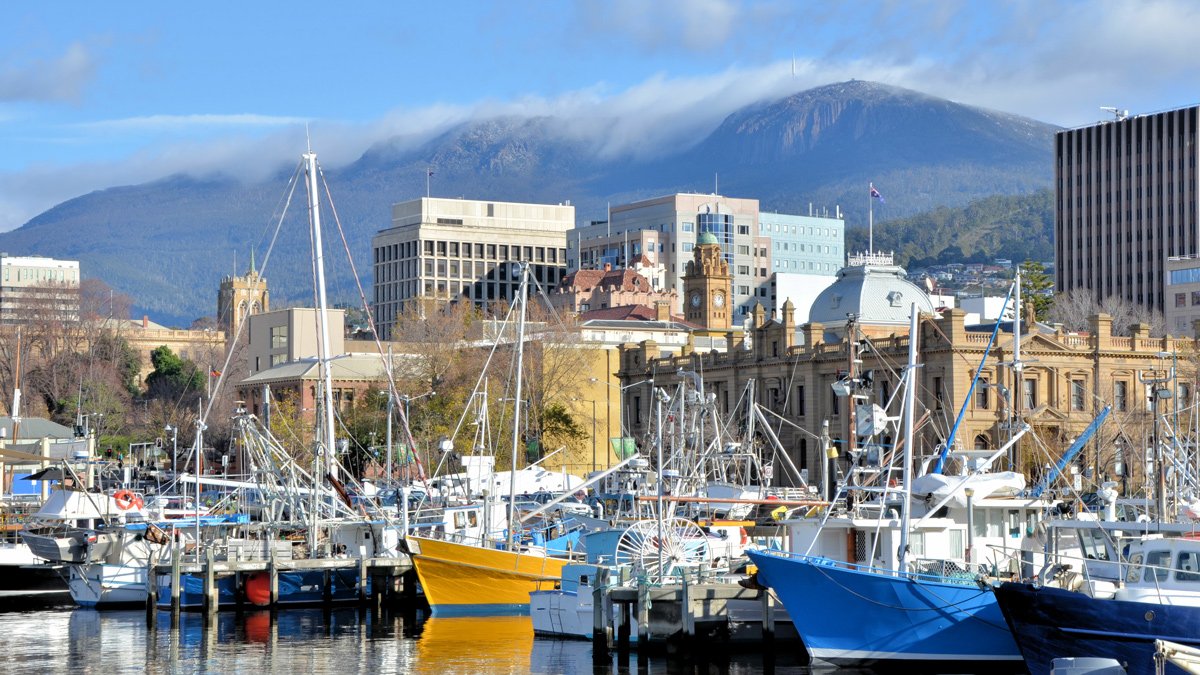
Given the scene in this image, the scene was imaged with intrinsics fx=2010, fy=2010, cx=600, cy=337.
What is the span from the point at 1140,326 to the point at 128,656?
76.0 meters

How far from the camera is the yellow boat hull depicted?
68.8 meters

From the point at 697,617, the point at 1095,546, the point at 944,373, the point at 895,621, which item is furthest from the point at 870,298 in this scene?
the point at 1095,546

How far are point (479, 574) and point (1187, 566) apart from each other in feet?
93.1

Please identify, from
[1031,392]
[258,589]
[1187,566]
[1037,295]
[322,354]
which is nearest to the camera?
[1187,566]

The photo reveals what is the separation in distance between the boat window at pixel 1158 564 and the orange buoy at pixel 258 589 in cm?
3640

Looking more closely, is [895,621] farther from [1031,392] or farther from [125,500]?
[1031,392]

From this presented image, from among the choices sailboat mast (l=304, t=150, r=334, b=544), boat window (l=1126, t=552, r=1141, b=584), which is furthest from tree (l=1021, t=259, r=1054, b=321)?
boat window (l=1126, t=552, r=1141, b=584)

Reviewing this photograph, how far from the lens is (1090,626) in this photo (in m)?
46.6

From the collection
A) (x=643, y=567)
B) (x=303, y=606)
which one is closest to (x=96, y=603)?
(x=303, y=606)

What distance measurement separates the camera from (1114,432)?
106 meters

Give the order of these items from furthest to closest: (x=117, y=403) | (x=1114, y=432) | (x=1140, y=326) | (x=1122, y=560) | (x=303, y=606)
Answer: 1. (x=117, y=403)
2. (x=1140, y=326)
3. (x=1114, y=432)
4. (x=303, y=606)
5. (x=1122, y=560)

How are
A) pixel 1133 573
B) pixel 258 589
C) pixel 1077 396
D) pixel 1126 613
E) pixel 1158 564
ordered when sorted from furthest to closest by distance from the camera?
pixel 1077 396, pixel 258 589, pixel 1133 573, pixel 1158 564, pixel 1126 613

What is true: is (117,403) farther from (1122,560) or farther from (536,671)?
(1122,560)

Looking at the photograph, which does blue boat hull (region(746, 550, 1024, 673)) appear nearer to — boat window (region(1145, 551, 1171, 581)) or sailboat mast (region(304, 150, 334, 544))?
boat window (region(1145, 551, 1171, 581))
